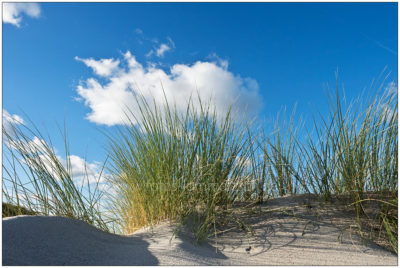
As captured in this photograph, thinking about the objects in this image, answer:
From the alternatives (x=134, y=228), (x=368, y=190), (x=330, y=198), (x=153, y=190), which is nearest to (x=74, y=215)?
(x=134, y=228)

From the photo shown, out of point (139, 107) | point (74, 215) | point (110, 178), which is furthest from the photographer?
point (110, 178)

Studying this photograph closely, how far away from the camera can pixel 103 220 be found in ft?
7.71

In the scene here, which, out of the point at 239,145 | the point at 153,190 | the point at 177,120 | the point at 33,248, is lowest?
the point at 33,248

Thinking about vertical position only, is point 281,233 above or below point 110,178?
below

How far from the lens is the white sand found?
1.57 meters

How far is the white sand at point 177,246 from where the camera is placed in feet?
5.14

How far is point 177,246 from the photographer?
5.84 feet

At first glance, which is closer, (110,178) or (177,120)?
(177,120)

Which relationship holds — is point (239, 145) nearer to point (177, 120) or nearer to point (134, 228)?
point (177, 120)

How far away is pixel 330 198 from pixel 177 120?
50.5 inches

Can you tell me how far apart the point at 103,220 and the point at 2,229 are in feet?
2.61

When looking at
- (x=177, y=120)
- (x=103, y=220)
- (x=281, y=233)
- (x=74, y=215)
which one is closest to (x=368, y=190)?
(x=281, y=233)

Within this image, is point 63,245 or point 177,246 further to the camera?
point 177,246

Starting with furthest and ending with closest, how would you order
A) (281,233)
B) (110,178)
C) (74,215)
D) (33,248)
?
1. (110,178)
2. (74,215)
3. (281,233)
4. (33,248)
